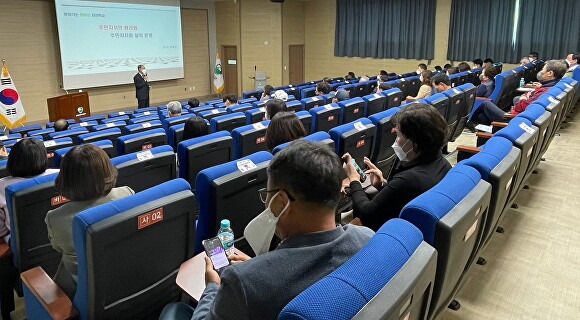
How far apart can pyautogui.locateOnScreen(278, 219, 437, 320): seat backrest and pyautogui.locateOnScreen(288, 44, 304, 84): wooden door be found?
15417 millimetres

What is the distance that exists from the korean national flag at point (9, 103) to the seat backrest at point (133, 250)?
31.6 feet

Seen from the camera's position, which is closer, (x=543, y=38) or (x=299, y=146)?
(x=299, y=146)

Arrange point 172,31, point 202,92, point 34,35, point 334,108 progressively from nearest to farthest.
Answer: point 334,108
point 34,35
point 172,31
point 202,92

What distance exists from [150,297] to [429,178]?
1489 mm

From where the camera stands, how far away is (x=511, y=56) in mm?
12227

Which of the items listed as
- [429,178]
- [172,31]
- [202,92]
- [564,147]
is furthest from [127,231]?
[202,92]

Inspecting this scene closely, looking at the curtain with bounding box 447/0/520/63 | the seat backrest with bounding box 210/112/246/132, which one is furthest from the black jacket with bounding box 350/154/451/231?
the curtain with bounding box 447/0/520/63

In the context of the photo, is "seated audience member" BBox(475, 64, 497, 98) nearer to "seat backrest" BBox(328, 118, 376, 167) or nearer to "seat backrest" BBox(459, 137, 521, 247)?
"seat backrest" BBox(328, 118, 376, 167)

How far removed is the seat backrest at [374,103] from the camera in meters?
5.85

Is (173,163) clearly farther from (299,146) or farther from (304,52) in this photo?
(304,52)

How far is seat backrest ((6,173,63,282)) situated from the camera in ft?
7.45

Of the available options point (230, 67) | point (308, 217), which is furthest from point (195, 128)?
point (230, 67)

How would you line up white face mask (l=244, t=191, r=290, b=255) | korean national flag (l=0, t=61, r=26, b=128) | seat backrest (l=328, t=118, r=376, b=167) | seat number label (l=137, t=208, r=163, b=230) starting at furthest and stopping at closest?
korean national flag (l=0, t=61, r=26, b=128)
seat backrest (l=328, t=118, r=376, b=167)
seat number label (l=137, t=208, r=163, b=230)
white face mask (l=244, t=191, r=290, b=255)

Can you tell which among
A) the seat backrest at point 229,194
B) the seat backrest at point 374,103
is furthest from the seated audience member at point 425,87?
the seat backrest at point 229,194
